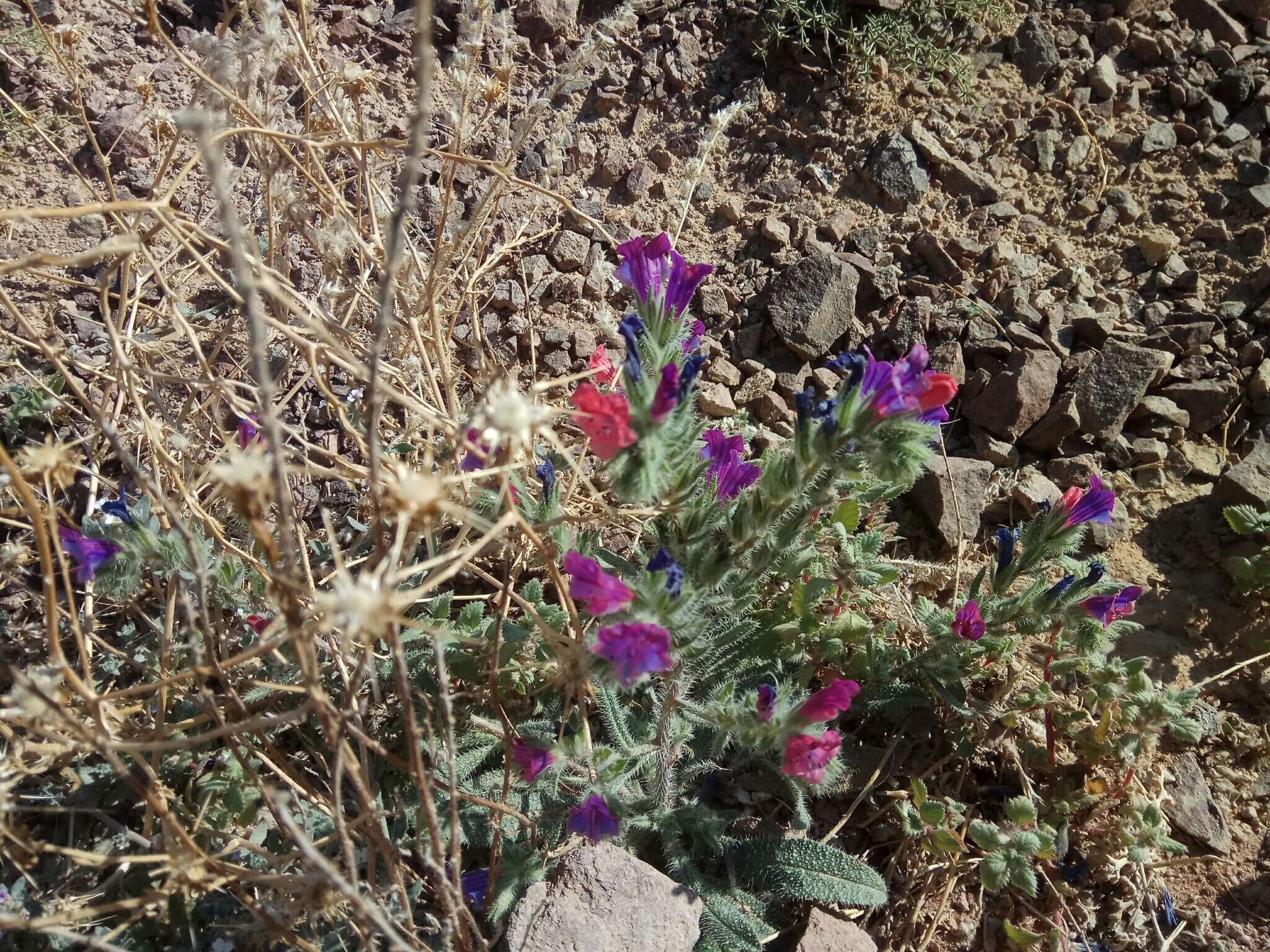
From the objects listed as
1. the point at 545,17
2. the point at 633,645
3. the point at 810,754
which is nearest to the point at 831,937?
the point at 810,754

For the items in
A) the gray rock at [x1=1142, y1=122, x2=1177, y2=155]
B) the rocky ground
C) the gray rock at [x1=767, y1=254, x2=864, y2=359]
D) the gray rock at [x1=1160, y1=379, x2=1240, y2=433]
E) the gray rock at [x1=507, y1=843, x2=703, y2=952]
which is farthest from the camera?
the gray rock at [x1=1142, y1=122, x2=1177, y2=155]

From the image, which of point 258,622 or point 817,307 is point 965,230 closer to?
point 817,307

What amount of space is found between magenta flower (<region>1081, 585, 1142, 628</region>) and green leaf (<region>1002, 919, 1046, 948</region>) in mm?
855

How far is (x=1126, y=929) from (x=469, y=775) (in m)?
1.87

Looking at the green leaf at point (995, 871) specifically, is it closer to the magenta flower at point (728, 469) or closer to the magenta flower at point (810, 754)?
the magenta flower at point (810, 754)

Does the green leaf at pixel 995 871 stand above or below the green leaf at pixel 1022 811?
below

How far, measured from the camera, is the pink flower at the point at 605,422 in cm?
176

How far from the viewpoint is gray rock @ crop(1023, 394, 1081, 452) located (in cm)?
336

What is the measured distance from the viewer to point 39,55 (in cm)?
Answer: 350

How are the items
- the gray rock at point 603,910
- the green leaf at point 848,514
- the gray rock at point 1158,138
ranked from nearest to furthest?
the gray rock at point 603,910, the green leaf at point 848,514, the gray rock at point 1158,138

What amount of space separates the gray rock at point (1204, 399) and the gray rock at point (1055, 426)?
1.30 ft

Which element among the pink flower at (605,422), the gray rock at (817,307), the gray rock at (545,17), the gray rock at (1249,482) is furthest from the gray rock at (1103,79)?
the pink flower at (605,422)

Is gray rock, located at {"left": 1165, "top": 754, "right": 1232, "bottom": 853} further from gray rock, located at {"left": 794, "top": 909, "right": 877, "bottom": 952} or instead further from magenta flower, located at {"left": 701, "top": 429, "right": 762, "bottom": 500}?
magenta flower, located at {"left": 701, "top": 429, "right": 762, "bottom": 500}

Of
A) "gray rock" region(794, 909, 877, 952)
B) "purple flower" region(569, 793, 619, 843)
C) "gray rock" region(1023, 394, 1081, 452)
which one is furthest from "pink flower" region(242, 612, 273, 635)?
"gray rock" region(1023, 394, 1081, 452)
